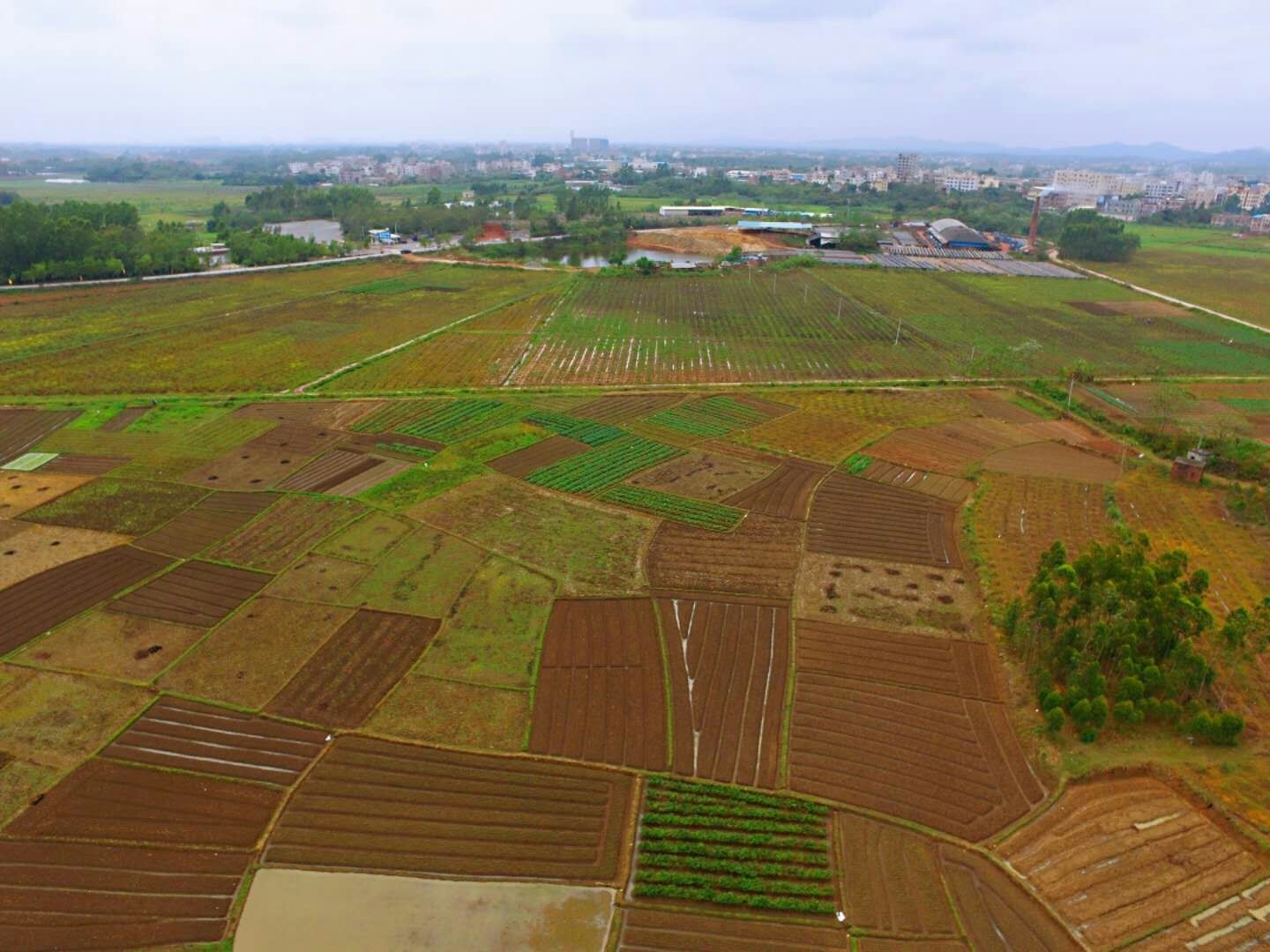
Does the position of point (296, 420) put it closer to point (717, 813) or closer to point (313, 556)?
point (313, 556)

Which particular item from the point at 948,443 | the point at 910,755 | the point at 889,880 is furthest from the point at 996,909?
the point at 948,443

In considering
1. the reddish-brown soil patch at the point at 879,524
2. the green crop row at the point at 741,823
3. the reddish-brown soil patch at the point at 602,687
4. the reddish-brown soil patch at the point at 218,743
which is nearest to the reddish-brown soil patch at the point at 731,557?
the reddish-brown soil patch at the point at 879,524

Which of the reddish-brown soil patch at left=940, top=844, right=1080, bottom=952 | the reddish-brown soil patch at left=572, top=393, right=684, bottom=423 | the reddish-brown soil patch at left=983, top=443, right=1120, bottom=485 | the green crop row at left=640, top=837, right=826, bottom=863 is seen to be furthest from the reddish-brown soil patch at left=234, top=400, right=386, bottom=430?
the reddish-brown soil patch at left=940, top=844, right=1080, bottom=952

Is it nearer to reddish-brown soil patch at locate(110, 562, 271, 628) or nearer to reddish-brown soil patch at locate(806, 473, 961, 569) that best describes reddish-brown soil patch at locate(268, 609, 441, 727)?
reddish-brown soil patch at locate(110, 562, 271, 628)

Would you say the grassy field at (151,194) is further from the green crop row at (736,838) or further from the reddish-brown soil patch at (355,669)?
the green crop row at (736,838)

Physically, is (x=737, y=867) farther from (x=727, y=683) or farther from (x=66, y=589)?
(x=66, y=589)
